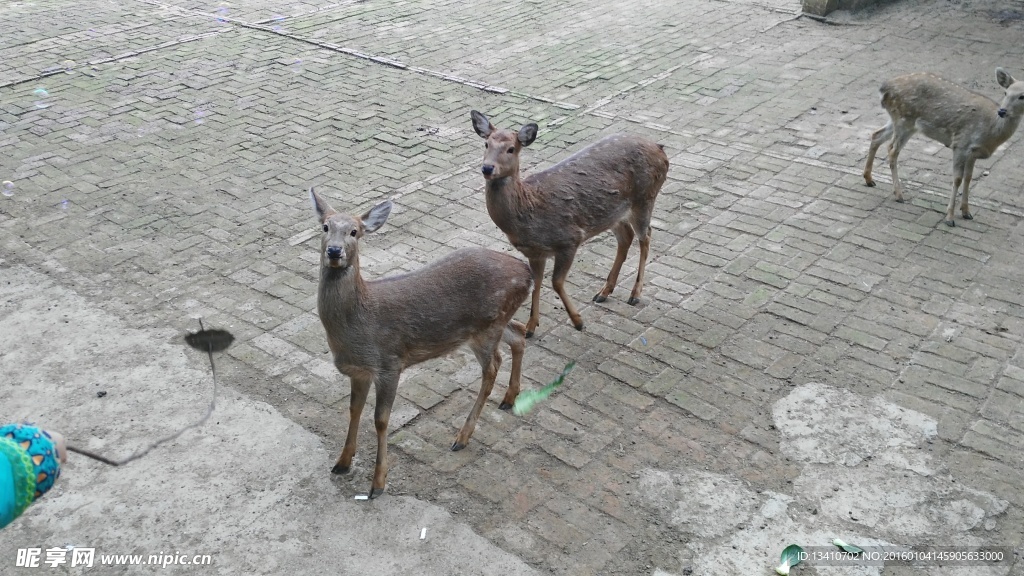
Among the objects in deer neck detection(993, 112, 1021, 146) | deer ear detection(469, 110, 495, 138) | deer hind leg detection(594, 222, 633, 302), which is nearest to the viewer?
deer ear detection(469, 110, 495, 138)

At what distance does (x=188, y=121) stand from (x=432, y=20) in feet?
18.5

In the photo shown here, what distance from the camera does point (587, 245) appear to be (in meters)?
8.91

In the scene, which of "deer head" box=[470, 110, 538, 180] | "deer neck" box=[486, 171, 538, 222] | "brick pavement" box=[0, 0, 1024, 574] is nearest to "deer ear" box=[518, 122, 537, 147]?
"deer head" box=[470, 110, 538, 180]

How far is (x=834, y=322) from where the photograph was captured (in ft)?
24.6

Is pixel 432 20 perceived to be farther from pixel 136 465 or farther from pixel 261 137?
pixel 136 465

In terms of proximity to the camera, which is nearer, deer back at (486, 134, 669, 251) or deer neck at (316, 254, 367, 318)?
deer neck at (316, 254, 367, 318)

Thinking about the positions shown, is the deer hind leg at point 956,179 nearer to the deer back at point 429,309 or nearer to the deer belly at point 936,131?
the deer belly at point 936,131

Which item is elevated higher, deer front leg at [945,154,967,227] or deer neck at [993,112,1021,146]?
deer neck at [993,112,1021,146]

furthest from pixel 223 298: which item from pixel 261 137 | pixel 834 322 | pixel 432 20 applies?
pixel 432 20

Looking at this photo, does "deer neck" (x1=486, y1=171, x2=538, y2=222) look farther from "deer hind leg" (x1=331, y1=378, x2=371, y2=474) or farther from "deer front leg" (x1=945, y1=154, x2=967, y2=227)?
"deer front leg" (x1=945, y1=154, x2=967, y2=227)

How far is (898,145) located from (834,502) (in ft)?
17.6

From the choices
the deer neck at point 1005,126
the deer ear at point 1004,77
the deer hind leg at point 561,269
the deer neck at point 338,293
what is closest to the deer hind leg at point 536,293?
the deer hind leg at point 561,269

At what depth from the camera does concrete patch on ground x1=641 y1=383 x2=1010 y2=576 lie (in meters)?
5.31

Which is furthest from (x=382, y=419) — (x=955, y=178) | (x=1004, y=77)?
(x=1004, y=77)
